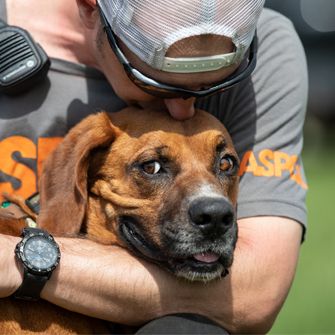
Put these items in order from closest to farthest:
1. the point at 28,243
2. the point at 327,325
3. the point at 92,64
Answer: the point at 28,243
the point at 92,64
the point at 327,325

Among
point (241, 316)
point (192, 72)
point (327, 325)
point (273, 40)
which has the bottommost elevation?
point (327, 325)

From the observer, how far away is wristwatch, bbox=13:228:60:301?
4.21 m

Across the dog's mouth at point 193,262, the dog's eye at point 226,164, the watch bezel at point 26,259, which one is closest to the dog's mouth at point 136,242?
the dog's mouth at point 193,262

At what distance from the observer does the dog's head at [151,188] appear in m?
4.28

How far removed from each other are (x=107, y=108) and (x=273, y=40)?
1.15 meters

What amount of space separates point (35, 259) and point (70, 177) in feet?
1.93

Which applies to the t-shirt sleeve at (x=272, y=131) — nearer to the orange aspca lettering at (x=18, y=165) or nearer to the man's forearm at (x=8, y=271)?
the orange aspca lettering at (x=18, y=165)

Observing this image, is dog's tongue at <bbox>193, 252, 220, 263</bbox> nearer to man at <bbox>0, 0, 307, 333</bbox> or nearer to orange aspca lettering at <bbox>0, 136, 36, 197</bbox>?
man at <bbox>0, 0, 307, 333</bbox>

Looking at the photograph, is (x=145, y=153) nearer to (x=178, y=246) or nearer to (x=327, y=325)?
(x=178, y=246)

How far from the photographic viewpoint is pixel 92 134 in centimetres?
472

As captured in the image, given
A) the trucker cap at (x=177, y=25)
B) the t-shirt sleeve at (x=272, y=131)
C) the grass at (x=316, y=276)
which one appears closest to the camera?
the trucker cap at (x=177, y=25)

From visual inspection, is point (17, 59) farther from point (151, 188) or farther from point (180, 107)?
point (151, 188)

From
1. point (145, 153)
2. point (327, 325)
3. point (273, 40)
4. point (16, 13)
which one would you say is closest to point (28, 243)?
point (145, 153)

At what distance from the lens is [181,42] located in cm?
418
